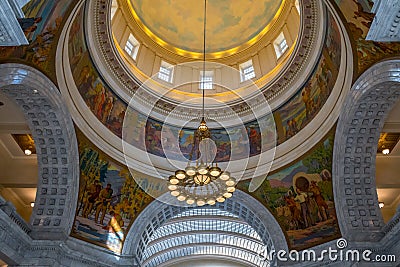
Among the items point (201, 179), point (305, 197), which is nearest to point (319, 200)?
point (305, 197)

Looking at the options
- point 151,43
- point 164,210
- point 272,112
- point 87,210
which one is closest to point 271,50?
point 272,112

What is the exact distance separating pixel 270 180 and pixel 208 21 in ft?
28.1

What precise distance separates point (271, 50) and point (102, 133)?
8.80 meters

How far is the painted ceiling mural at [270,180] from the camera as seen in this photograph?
46.7ft

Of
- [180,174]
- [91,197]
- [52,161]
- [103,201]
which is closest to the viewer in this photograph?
[180,174]

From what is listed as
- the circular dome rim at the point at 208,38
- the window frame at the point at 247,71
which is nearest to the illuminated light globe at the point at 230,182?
the window frame at the point at 247,71

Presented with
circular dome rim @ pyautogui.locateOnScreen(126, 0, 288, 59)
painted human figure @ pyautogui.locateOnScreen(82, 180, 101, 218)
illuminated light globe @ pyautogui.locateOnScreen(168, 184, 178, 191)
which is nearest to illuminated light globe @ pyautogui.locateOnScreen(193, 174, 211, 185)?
illuminated light globe @ pyautogui.locateOnScreen(168, 184, 178, 191)

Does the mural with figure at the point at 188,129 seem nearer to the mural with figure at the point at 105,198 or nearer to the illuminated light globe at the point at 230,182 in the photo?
the mural with figure at the point at 105,198

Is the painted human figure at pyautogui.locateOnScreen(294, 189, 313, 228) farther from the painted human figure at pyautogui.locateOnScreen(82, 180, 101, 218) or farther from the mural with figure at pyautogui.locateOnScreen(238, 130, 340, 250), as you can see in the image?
the painted human figure at pyautogui.locateOnScreen(82, 180, 101, 218)

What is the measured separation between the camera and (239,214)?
17875 mm

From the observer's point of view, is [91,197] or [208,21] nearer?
[91,197]

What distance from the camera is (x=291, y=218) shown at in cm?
1588

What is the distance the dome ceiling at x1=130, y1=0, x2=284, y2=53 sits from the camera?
18.2m

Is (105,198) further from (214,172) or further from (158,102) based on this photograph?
(214,172)
